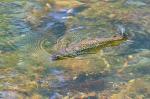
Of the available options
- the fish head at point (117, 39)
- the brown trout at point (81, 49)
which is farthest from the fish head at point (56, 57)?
the fish head at point (117, 39)

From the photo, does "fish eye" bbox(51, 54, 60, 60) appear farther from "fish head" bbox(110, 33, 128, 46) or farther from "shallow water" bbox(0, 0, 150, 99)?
"fish head" bbox(110, 33, 128, 46)

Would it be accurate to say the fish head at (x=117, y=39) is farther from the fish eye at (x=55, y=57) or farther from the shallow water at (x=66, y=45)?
the fish eye at (x=55, y=57)

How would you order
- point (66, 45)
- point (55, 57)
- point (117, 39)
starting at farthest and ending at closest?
point (117, 39)
point (66, 45)
point (55, 57)

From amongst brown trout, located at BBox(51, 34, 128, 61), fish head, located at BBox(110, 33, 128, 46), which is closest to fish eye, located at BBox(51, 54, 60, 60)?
brown trout, located at BBox(51, 34, 128, 61)

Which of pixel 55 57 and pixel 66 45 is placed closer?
pixel 55 57

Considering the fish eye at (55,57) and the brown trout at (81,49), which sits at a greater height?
the brown trout at (81,49)

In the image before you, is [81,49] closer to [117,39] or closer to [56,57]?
[56,57]

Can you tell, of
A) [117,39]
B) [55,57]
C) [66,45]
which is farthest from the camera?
[117,39]

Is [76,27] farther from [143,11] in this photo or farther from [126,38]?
[143,11]

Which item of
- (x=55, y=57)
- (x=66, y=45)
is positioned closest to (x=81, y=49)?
(x=66, y=45)
